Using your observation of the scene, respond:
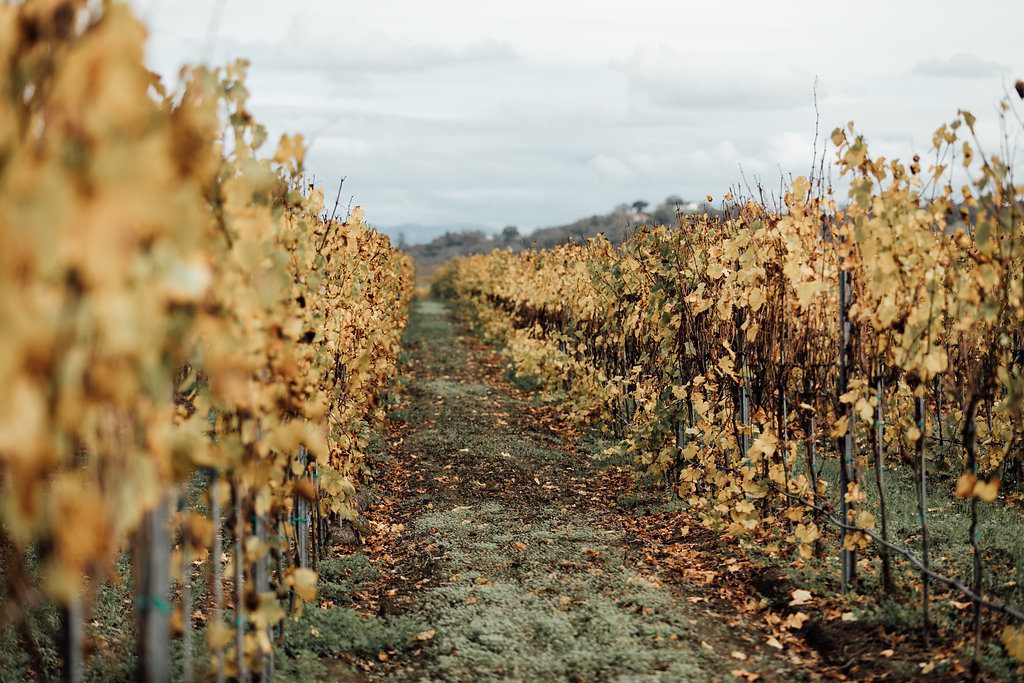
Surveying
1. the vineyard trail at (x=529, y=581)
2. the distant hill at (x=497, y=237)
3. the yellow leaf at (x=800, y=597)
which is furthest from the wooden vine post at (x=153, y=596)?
the distant hill at (x=497, y=237)

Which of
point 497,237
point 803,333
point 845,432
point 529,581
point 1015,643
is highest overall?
point 497,237

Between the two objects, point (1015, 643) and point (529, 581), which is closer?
point (1015, 643)

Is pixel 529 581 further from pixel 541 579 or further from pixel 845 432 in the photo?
pixel 845 432

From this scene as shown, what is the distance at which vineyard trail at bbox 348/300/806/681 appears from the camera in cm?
477

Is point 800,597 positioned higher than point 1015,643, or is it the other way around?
point 1015,643

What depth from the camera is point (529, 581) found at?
6066mm

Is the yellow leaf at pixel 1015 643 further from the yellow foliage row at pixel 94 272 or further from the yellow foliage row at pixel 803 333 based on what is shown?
the yellow foliage row at pixel 94 272

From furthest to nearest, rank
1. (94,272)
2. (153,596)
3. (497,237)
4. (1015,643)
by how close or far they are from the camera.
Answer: (497,237) → (1015,643) → (153,596) → (94,272)

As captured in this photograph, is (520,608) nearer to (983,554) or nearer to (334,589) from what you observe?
(334,589)

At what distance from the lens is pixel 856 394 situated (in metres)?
5.07

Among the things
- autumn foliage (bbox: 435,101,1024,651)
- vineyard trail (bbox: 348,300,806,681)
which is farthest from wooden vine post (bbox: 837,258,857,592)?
vineyard trail (bbox: 348,300,806,681)

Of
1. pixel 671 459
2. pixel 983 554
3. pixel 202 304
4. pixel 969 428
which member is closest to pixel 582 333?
pixel 671 459

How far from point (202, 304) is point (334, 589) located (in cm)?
444

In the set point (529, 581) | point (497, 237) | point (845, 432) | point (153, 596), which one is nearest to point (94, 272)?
point (153, 596)
